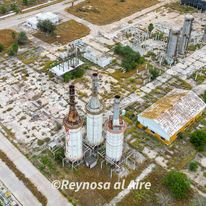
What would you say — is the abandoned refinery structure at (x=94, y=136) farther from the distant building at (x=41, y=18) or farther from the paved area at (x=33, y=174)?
the distant building at (x=41, y=18)

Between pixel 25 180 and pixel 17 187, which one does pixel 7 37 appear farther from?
pixel 17 187

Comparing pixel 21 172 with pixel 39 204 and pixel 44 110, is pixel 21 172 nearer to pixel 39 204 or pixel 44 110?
pixel 39 204

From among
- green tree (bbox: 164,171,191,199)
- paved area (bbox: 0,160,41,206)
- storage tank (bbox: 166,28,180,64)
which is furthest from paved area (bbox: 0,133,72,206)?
storage tank (bbox: 166,28,180,64)

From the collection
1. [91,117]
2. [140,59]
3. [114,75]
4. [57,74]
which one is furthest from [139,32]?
[91,117]

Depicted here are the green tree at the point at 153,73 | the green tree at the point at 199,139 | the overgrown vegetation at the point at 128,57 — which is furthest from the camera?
the overgrown vegetation at the point at 128,57

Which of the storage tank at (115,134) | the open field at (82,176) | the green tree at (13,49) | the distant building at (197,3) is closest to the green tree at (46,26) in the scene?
the green tree at (13,49)

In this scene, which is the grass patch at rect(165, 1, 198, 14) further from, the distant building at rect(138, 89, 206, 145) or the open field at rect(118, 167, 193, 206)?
the open field at rect(118, 167, 193, 206)
